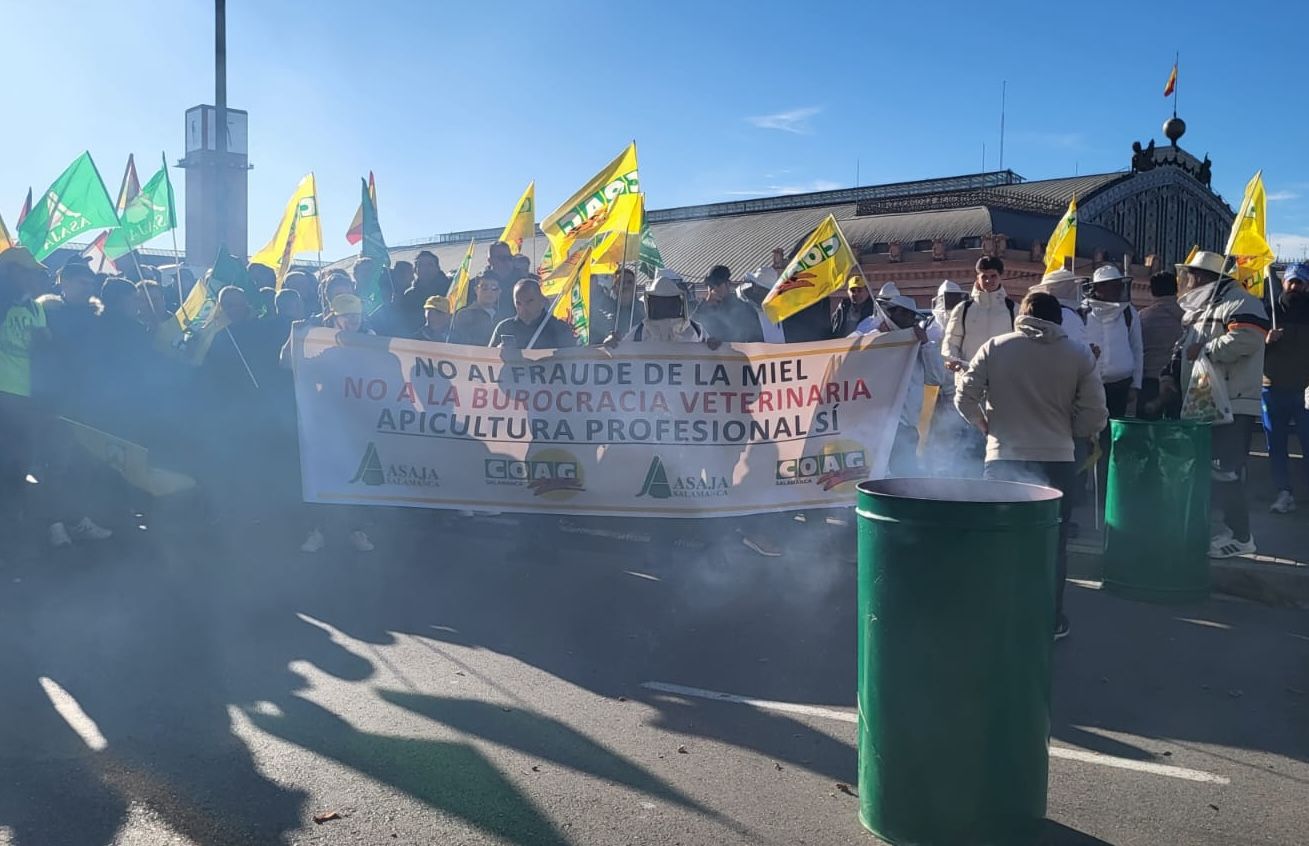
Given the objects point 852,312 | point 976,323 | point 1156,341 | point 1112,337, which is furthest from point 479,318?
point 1156,341

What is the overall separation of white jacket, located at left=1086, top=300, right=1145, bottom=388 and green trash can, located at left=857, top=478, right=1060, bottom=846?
18.4 ft

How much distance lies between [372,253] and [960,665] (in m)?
9.85

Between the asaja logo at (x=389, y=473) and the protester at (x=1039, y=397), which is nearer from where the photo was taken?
the protester at (x=1039, y=397)

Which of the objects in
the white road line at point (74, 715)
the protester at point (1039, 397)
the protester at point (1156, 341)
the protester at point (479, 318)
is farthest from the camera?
the protester at point (479, 318)

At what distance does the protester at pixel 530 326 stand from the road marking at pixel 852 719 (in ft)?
11.9

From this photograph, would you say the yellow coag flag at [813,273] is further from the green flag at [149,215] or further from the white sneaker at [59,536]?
the green flag at [149,215]

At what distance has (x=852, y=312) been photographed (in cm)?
1015

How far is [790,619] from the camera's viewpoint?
22.8 ft

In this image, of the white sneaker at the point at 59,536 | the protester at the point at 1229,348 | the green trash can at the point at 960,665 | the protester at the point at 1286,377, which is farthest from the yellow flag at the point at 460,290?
the green trash can at the point at 960,665

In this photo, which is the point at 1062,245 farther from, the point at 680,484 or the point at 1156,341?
the point at 680,484

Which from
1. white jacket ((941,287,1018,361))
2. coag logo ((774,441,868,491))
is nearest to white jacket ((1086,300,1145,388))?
white jacket ((941,287,1018,361))

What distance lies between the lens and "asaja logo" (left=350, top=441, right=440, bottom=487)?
800 cm

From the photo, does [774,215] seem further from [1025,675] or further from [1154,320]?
[1025,675]

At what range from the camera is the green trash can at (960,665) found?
12.2 feet
